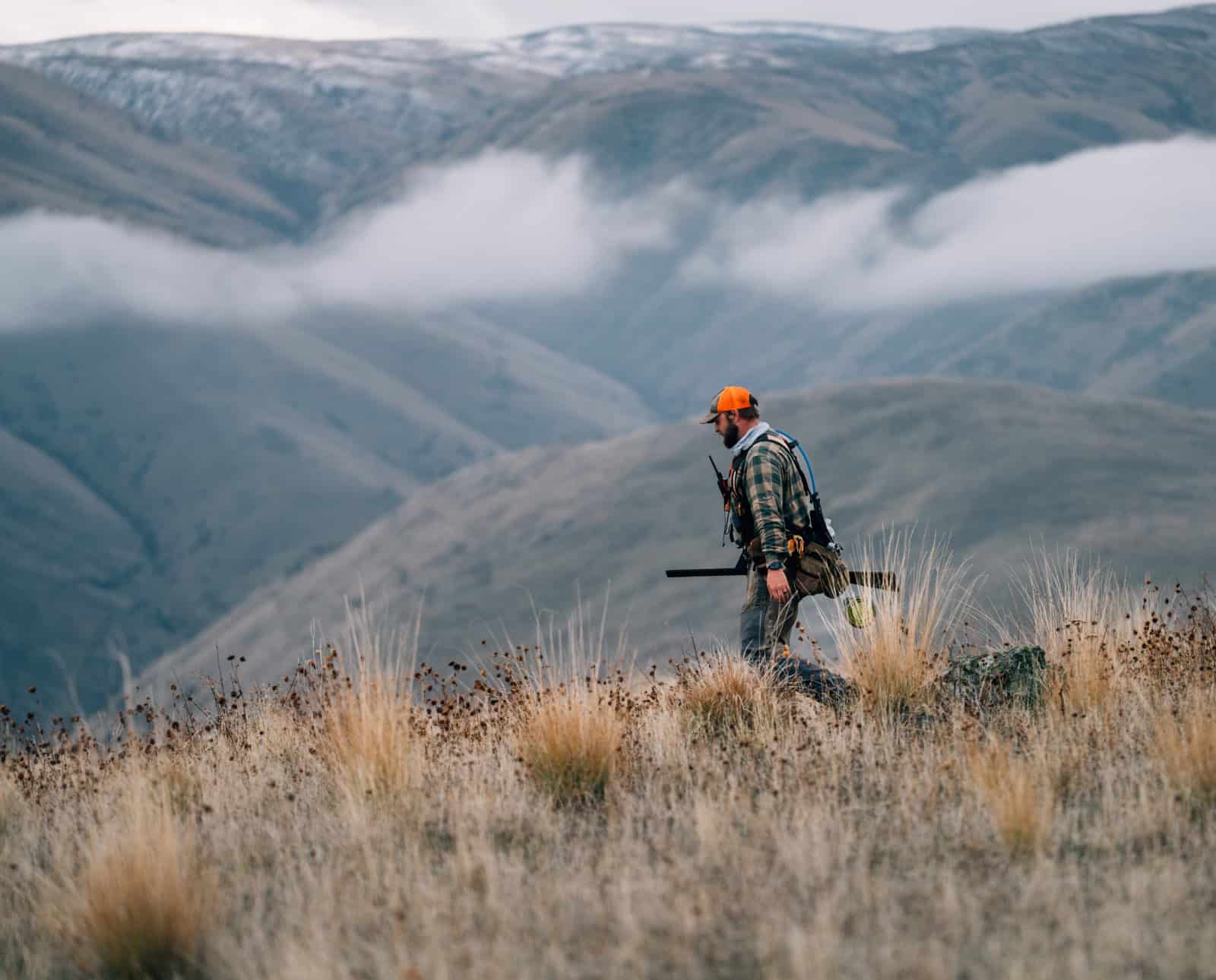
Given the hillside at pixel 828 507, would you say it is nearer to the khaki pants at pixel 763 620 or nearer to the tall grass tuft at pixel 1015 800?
the khaki pants at pixel 763 620

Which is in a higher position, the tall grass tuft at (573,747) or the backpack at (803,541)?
the backpack at (803,541)

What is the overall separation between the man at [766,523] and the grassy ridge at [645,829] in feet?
0.74

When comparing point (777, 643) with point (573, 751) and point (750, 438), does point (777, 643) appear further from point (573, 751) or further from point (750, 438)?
point (573, 751)

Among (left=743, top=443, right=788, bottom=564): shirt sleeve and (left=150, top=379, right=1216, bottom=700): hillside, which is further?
(left=150, top=379, right=1216, bottom=700): hillside

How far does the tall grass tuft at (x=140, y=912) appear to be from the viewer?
18.1 feet

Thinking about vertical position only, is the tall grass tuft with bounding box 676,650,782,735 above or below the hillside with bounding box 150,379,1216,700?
above

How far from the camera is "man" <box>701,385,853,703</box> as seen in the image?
843cm

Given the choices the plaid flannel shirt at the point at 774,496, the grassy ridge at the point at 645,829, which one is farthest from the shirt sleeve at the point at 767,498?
the grassy ridge at the point at 645,829

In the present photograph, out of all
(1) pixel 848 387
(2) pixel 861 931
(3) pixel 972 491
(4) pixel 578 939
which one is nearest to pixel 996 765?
(2) pixel 861 931

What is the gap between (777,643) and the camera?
8.67m

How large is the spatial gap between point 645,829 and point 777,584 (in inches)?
88.7

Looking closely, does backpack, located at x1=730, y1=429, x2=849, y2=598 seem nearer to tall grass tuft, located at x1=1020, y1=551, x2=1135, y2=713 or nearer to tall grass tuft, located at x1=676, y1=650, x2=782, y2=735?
tall grass tuft, located at x1=676, y1=650, x2=782, y2=735

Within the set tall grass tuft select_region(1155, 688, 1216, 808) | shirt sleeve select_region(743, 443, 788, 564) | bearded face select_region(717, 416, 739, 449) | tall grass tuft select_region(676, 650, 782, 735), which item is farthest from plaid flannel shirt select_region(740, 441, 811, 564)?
tall grass tuft select_region(1155, 688, 1216, 808)

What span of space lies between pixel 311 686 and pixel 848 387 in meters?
194
